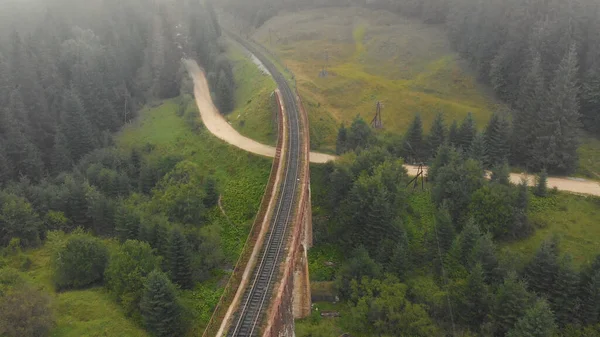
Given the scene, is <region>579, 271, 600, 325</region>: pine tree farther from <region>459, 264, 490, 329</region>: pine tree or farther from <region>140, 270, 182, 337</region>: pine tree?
<region>140, 270, 182, 337</region>: pine tree

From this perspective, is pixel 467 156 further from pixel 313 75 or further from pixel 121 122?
pixel 121 122

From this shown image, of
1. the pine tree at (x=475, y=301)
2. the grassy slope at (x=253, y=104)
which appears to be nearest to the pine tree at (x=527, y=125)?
the pine tree at (x=475, y=301)

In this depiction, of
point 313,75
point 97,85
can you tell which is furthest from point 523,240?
point 97,85

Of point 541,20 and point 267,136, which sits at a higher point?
point 541,20

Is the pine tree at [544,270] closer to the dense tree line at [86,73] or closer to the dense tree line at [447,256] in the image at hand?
the dense tree line at [447,256]

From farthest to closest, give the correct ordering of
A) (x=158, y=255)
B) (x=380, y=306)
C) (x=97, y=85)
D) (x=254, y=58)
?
(x=254, y=58) → (x=97, y=85) → (x=158, y=255) → (x=380, y=306)

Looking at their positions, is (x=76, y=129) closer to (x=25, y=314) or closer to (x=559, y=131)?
(x=25, y=314)
